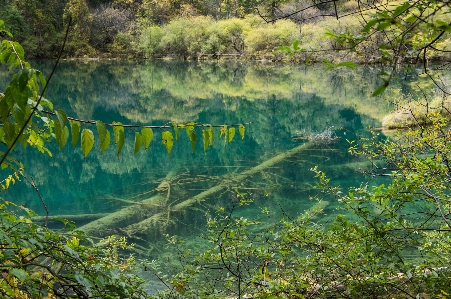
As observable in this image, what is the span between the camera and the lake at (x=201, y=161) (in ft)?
26.4

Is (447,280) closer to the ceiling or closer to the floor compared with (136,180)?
closer to the ceiling

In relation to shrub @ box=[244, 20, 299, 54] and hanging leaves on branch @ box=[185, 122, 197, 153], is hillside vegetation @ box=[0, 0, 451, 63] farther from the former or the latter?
hanging leaves on branch @ box=[185, 122, 197, 153]

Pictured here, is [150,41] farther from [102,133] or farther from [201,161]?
[102,133]

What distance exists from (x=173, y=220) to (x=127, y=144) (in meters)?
6.81

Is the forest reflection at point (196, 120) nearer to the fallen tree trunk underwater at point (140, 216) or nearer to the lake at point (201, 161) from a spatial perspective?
the lake at point (201, 161)

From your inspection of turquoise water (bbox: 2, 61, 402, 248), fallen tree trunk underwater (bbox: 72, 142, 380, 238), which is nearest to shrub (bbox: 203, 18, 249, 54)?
turquoise water (bbox: 2, 61, 402, 248)

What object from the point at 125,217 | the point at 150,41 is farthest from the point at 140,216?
the point at 150,41

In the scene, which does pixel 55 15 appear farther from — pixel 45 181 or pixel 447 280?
pixel 447 280

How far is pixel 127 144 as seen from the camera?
542 inches

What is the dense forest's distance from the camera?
4578 cm

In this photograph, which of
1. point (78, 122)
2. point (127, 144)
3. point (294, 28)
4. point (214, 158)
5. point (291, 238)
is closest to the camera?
point (78, 122)

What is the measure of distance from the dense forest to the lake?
2304cm

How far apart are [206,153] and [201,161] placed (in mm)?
831

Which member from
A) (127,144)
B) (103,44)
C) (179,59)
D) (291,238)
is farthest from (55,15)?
(291,238)
